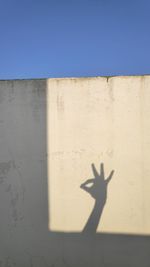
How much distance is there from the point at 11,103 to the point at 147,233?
2.56 metres

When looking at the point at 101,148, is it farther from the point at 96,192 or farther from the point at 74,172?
the point at 96,192

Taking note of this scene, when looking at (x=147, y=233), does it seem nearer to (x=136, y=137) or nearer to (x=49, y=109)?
(x=136, y=137)

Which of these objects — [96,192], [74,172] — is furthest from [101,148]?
[96,192]

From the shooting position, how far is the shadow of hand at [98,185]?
3.88m

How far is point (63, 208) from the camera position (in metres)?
3.93

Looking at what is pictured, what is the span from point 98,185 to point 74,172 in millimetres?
371

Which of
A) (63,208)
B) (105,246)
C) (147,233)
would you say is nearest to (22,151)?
(63,208)

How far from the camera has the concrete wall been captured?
3.86 meters

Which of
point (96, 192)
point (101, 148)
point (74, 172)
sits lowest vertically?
point (96, 192)

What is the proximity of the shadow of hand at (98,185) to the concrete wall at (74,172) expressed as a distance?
0.04 ft

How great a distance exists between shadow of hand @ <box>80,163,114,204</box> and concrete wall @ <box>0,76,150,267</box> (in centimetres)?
1

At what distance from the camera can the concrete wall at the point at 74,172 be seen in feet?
12.7

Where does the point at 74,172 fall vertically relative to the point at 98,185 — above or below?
above

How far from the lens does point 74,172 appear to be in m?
3.93
